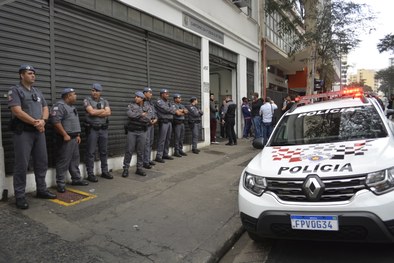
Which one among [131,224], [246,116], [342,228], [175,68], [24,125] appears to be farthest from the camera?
[246,116]

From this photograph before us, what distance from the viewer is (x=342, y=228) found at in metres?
3.52

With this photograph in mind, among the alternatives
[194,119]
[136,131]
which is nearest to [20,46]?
[136,131]

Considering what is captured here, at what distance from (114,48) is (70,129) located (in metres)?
2.71

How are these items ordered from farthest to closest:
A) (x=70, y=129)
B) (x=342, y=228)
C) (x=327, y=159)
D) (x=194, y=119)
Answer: (x=194, y=119) → (x=70, y=129) → (x=327, y=159) → (x=342, y=228)

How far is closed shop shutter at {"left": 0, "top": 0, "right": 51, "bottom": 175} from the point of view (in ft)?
19.1

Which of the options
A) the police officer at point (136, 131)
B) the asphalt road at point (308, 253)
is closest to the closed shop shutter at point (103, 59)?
the police officer at point (136, 131)

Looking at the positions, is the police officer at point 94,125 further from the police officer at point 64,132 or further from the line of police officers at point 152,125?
the line of police officers at point 152,125

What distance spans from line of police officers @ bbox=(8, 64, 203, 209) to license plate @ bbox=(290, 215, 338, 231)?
12.5 feet

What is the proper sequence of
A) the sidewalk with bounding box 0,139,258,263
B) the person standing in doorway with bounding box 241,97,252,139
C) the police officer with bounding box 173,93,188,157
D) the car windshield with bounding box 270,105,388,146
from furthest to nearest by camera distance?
the person standing in doorway with bounding box 241,97,252,139 → the police officer with bounding box 173,93,188,157 → the car windshield with bounding box 270,105,388,146 → the sidewalk with bounding box 0,139,258,263

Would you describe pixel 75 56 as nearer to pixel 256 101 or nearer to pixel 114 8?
pixel 114 8

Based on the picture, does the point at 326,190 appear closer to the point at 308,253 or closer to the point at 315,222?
the point at 315,222

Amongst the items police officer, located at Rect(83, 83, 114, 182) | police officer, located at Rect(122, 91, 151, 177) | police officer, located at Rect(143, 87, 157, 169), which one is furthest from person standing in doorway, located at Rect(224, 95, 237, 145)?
police officer, located at Rect(83, 83, 114, 182)

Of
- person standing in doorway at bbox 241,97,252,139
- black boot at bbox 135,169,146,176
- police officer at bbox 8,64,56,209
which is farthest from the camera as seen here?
person standing in doorway at bbox 241,97,252,139

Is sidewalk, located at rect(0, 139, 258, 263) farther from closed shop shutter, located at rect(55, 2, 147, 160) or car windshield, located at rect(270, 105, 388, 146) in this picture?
closed shop shutter, located at rect(55, 2, 147, 160)
